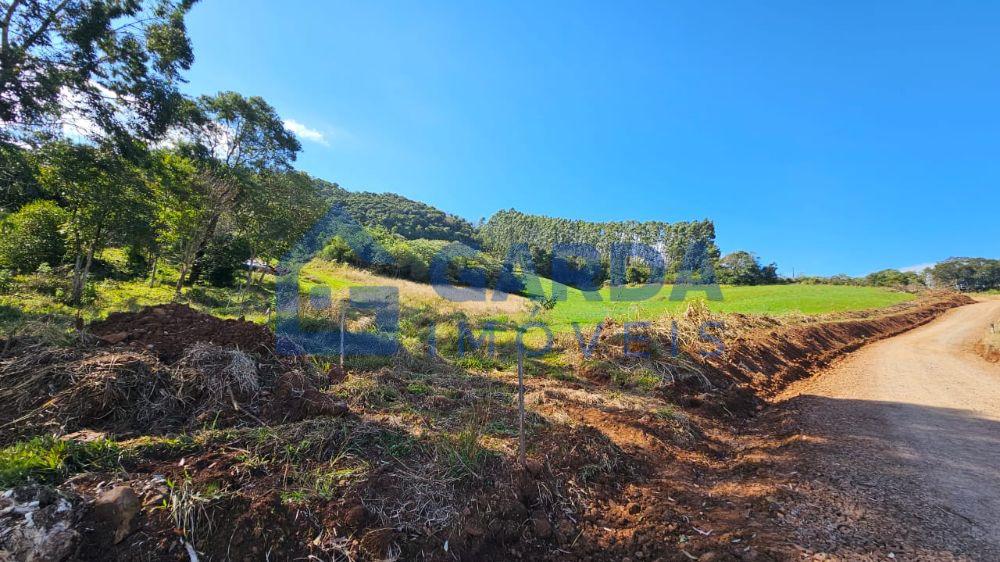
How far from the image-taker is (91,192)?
1087 centimetres

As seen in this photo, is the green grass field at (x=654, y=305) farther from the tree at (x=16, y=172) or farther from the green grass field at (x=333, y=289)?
the tree at (x=16, y=172)

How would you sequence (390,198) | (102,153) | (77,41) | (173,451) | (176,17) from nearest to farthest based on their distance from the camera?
(173,451) < (77,41) < (102,153) < (176,17) < (390,198)

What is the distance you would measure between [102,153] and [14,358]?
36.3 feet

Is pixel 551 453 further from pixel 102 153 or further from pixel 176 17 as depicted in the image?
pixel 176 17

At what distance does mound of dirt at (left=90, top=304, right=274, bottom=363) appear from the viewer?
4.79 metres

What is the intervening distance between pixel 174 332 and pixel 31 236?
15090mm

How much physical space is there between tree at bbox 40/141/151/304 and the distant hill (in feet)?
94.2

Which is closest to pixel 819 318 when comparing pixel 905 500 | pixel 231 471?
pixel 905 500

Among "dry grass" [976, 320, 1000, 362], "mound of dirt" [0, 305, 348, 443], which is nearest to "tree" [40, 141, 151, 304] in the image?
"mound of dirt" [0, 305, 348, 443]

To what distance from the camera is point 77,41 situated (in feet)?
33.3

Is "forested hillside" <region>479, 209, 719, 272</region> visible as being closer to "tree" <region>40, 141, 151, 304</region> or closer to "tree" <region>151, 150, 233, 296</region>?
"tree" <region>151, 150, 233, 296</region>

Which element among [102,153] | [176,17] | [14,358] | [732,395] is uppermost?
[176,17]

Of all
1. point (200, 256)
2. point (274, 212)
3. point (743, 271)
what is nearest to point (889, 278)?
point (743, 271)

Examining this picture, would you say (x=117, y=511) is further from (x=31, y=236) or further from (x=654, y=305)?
(x=31, y=236)
